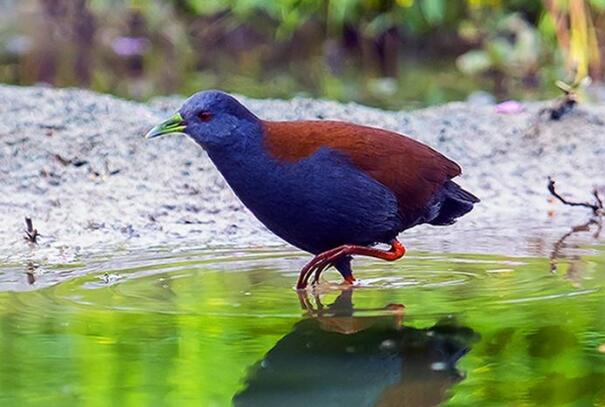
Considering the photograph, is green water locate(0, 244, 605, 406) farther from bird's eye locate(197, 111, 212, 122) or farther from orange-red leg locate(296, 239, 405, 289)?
bird's eye locate(197, 111, 212, 122)

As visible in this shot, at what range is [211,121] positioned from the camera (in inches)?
189

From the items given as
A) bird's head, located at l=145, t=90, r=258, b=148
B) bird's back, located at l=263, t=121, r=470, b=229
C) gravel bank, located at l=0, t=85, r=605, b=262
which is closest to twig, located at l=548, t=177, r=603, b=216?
gravel bank, located at l=0, t=85, r=605, b=262

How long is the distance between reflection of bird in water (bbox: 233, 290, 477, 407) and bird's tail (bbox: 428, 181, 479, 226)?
70 cm

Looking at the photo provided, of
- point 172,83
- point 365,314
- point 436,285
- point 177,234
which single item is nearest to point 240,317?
point 365,314

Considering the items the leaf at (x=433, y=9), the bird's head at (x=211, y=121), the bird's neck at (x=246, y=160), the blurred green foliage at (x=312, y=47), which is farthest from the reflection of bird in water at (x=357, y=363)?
the leaf at (x=433, y=9)

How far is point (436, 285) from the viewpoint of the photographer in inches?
192

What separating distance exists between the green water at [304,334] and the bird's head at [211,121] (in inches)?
20.1

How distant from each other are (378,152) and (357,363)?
117 cm

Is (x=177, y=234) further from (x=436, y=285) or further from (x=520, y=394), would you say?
(x=520, y=394)

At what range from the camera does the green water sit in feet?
11.4

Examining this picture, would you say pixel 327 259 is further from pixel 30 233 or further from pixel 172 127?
pixel 30 233

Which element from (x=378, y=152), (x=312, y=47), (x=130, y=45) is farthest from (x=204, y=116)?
(x=130, y=45)

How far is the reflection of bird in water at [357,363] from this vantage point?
3414 mm

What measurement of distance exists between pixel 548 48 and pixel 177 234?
6213mm
